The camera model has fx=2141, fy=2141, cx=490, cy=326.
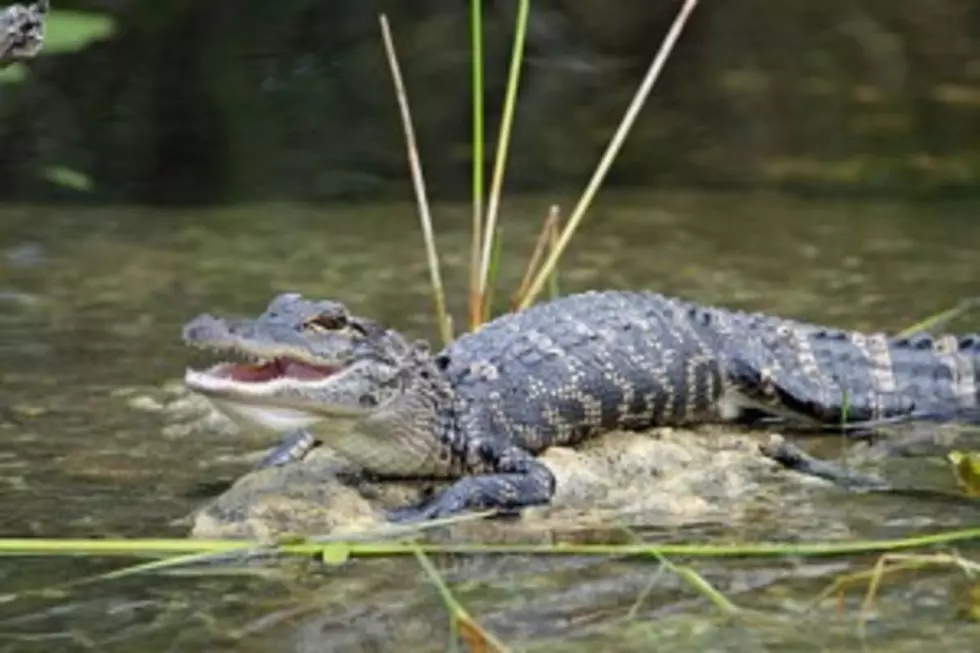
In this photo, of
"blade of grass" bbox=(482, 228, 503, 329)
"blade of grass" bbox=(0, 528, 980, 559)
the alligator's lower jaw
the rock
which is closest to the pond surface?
"blade of grass" bbox=(0, 528, 980, 559)

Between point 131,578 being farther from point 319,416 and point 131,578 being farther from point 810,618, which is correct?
point 810,618

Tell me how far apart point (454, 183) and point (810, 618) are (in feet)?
17.0

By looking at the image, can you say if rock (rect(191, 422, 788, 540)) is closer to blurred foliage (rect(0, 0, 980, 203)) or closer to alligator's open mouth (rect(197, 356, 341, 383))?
alligator's open mouth (rect(197, 356, 341, 383))

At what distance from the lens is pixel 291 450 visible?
4527mm

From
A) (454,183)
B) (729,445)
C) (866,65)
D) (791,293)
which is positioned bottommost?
(729,445)

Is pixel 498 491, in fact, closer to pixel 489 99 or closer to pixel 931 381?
pixel 931 381

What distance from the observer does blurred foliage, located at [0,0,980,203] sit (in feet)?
28.1

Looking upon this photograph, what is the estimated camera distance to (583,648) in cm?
326

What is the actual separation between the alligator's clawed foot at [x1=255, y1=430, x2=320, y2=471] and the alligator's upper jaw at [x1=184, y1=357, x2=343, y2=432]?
37 centimetres

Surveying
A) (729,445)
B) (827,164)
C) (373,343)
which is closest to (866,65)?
(827,164)

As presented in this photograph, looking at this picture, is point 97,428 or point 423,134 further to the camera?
point 423,134

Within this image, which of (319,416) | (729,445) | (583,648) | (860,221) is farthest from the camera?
(860,221)

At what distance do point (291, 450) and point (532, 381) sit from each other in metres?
0.54

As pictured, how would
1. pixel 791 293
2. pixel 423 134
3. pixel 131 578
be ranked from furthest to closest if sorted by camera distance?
pixel 423 134, pixel 791 293, pixel 131 578
